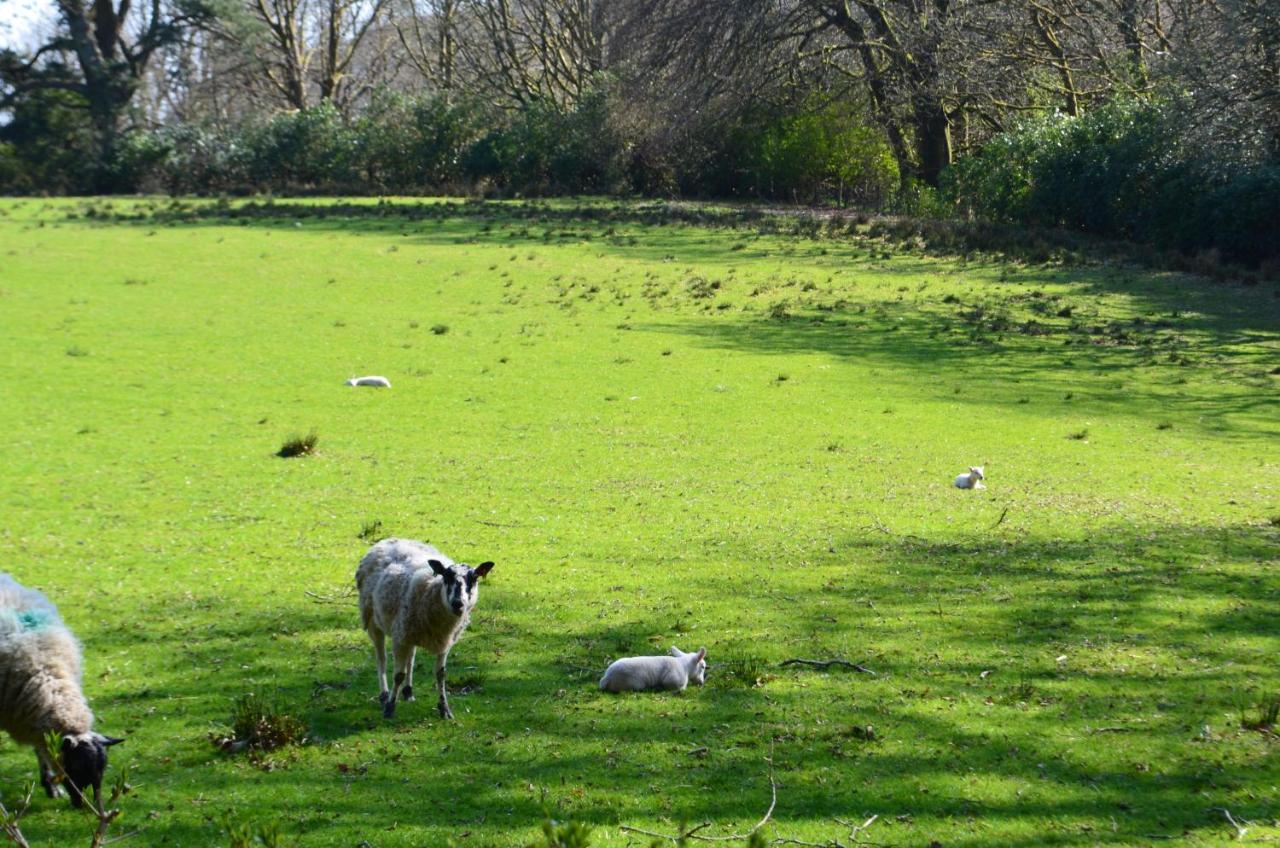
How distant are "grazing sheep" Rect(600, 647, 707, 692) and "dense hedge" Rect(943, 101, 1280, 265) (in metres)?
28.5

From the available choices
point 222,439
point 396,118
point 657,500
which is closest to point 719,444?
point 657,500

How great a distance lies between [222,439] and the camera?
55.9 feet

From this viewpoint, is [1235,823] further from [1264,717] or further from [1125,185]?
[1125,185]

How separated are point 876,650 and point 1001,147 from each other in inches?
1352

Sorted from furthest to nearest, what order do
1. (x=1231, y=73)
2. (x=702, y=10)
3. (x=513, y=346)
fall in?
(x=702, y=10), (x=1231, y=73), (x=513, y=346)

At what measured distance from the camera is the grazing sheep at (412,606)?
7.46 metres

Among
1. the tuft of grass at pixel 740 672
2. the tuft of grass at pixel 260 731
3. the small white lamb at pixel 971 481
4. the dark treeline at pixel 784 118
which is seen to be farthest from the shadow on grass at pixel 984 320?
the tuft of grass at pixel 260 731

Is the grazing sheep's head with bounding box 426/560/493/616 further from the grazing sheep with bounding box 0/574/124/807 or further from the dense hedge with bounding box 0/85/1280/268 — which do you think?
the dense hedge with bounding box 0/85/1280/268

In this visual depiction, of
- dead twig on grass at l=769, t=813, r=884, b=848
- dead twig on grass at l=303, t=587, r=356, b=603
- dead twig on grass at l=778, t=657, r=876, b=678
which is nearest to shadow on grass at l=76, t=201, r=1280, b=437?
dead twig on grass at l=778, t=657, r=876, b=678

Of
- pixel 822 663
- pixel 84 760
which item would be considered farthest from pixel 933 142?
pixel 84 760

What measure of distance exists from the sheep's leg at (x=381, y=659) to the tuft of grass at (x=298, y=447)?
8533 mm

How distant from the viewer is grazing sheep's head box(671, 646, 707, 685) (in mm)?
8289

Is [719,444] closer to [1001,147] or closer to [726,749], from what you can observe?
[726,749]

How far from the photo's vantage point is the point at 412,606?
7.67 metres
